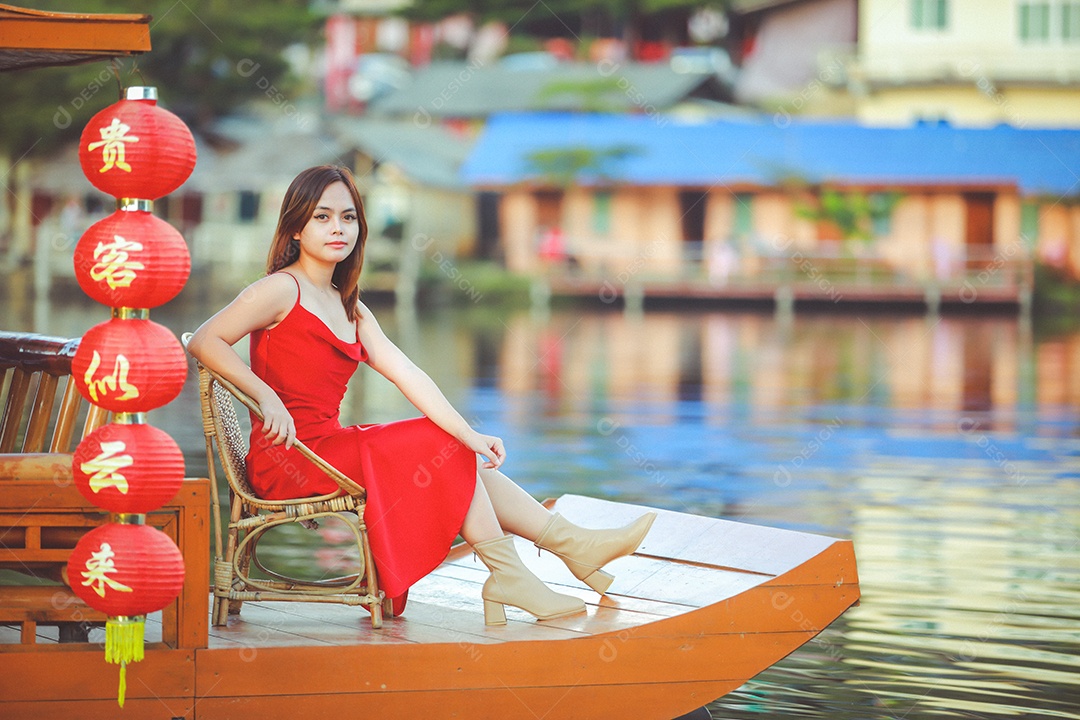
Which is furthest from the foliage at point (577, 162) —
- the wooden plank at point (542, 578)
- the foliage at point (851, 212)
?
the wooden plank at point (542, 578)

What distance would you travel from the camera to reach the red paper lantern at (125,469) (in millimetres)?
3457

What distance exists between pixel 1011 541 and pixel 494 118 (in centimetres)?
3064

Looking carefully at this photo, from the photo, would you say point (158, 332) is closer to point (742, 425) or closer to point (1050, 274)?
point (742, 425)

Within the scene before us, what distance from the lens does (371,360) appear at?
171 inches

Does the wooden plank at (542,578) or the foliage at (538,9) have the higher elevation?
the foliage at (538,9)

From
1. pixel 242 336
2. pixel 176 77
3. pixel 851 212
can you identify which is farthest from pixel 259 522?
pixel 176 77

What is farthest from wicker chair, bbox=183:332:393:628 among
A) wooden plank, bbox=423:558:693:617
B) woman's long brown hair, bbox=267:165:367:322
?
wooden plank, bbox=423:558:693:617

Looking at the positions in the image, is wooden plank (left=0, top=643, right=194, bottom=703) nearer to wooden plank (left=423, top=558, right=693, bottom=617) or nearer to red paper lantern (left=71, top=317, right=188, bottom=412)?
red paper lantern (left=71, top=317, right=188, bottom=412)

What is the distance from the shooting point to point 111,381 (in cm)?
350

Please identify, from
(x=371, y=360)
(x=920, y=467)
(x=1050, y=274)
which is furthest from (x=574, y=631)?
(x=1050, y=274)

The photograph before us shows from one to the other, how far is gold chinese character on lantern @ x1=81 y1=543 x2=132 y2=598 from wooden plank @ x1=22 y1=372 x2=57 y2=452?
0.84m

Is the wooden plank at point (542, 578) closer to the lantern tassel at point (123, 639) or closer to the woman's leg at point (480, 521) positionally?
the woman's leg at point (480, 521)

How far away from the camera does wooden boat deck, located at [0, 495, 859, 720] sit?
366 centimetres

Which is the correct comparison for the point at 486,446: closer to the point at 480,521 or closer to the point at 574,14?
the point at 480,521
